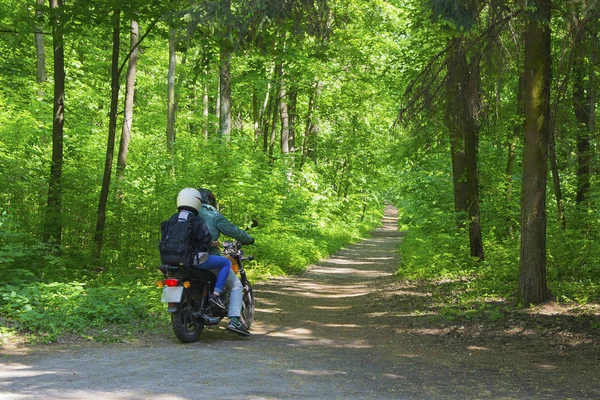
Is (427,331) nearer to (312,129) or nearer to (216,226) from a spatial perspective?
(216,226)

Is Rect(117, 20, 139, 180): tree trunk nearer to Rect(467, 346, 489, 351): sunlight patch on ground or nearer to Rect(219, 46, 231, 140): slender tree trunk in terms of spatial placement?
Rect(219, 46, 231, 140): slender tree trunk

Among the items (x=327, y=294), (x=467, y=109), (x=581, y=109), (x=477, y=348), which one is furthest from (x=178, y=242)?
(x=581, y=109)

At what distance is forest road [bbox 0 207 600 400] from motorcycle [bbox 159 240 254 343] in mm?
224

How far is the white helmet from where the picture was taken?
23.8ft

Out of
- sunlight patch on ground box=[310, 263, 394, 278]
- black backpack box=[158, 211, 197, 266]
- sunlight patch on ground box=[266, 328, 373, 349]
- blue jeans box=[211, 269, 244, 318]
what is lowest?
sunlight patch on ground box=[310, 263, 394, 278]

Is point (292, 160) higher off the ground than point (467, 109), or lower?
higher

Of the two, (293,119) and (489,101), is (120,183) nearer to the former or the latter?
(489,101)

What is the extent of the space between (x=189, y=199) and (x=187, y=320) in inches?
57.8

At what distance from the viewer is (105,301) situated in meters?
8.75

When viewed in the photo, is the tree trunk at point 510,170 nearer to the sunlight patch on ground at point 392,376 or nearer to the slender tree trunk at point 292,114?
the sunlight patch on ground at point 392,376

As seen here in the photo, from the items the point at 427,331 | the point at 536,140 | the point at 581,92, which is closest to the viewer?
the point at 427,331

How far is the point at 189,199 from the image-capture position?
7281mm

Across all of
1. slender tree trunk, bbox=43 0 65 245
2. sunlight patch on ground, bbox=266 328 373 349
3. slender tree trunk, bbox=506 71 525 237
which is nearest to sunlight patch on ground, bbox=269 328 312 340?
sunlight patch on ground, bbox=266 328 373 349

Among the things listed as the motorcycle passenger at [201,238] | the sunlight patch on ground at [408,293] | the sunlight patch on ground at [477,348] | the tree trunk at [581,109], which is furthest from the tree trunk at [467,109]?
the motorcycle passenger at [201,238]
